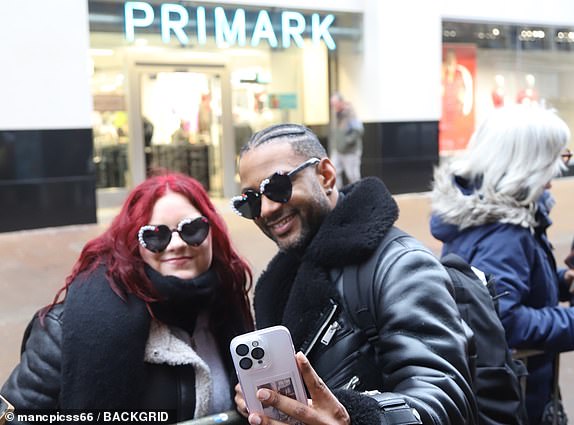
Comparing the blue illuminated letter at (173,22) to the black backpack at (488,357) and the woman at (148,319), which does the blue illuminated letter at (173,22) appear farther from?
the black backpack at (488,357)

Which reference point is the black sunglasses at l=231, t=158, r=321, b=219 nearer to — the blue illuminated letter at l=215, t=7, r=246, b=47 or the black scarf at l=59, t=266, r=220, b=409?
the black scarf at l=59, t=266, r=220, b=409

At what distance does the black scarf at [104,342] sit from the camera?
1.99m

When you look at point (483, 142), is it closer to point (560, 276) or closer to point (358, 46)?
point (560, 276)

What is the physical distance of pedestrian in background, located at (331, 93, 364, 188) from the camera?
481 inches

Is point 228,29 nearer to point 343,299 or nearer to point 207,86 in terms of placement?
point 207,86

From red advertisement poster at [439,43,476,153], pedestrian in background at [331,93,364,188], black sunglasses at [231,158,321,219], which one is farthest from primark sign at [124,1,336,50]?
black sunglasses at [231,158,321,219]

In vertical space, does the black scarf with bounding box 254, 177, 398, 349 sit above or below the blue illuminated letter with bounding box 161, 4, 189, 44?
below

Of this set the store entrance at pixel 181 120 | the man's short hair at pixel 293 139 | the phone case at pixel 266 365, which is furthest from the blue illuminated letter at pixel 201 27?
the phone case at pixel 266 365

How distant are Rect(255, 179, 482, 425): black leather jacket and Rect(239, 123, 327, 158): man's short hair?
16 centimetres

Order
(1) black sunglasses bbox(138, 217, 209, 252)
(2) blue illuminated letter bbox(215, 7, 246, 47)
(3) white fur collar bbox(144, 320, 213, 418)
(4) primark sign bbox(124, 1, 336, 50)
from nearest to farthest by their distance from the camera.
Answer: (3) white fur collar bbox(144, 320, 213, 418) < (1) black sunglasses bbox(138, 217, 209, 252) < (4) primark sign bbox(124, 1, 336, 50) < (2) blue illuminated letter bbox(215, 7, 246, 47)

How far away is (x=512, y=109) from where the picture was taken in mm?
2686

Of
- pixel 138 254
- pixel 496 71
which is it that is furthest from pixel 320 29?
pixel 138 254

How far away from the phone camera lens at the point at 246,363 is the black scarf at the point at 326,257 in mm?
346

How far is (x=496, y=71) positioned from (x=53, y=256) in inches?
434
